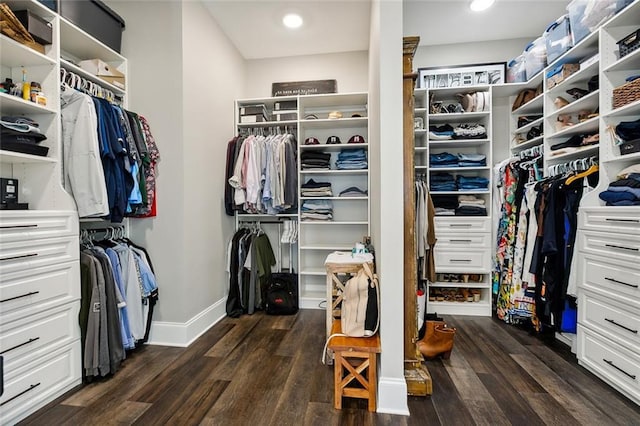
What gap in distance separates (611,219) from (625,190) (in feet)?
0.60

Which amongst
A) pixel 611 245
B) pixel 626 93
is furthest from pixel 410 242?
pixel 626 93

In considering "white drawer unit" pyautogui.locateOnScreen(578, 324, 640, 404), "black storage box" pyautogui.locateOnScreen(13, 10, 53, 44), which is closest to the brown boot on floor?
"white drawer unit" pyautogui.locateOnScreen(578, 324, 640, 404)

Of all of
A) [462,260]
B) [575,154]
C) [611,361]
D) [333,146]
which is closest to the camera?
[611,361]

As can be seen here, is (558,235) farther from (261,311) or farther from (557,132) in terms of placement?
(261,311)

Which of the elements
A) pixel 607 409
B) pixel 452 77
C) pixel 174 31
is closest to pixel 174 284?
pixel 174 31

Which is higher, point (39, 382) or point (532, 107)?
point (532, 107)

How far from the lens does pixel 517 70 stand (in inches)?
114

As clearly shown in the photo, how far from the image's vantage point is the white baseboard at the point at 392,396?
150 centimetres

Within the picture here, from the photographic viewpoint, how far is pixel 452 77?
9.91 ft

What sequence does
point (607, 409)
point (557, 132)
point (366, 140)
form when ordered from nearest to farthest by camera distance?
point (607, 409) < point (557, 132) < point (366, 140)

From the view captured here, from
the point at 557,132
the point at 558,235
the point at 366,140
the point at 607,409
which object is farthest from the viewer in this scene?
the point at 366,140

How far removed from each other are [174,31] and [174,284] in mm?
1984

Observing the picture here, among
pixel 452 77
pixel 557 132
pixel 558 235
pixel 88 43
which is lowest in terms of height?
pixel 558 235

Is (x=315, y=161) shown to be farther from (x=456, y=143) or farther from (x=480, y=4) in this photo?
(x=480, y=4)
